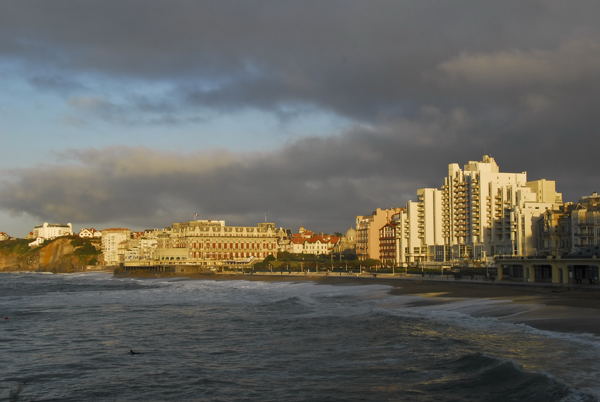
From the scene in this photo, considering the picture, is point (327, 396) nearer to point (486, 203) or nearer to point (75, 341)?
point (75, 341)

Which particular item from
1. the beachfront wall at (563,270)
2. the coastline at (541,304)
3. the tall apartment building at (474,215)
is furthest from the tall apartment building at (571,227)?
the coastline at (541,304)

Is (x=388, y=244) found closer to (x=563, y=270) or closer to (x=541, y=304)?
(x=563, y=270)

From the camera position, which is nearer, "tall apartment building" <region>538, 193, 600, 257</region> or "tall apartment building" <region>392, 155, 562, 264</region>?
"tall apartment building" <region>538, 193, 600, 257</region>

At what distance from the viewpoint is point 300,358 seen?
100ft

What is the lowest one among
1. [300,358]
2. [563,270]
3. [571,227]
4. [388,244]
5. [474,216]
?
[300,358]

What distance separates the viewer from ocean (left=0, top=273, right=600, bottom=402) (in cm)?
2317

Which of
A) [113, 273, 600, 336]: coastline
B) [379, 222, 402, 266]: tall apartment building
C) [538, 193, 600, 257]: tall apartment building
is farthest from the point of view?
[379, 222, 402, 266]: tall apartment building

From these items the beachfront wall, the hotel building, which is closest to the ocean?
the beachfront wall

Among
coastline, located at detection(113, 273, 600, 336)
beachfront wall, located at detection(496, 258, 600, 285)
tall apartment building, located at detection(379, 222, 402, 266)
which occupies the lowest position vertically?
coastline, located at detection(113, 273, 600, 336)

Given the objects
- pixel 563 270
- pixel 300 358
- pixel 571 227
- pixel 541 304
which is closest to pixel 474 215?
pixel 571 227

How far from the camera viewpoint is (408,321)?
44.8 m

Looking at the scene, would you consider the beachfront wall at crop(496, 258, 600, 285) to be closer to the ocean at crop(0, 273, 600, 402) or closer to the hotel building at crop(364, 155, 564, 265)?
the ocean at crop(0, 273, 600, 402)

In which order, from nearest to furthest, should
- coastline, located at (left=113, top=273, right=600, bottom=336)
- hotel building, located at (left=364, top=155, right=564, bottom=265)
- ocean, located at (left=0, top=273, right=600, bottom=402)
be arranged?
ocean, located at (left=0, top=273, right=600, bottom=402) → coastline, located at (left=113, top=273, right=600, bottom=336) → hotel building, located at (left=364, top=155, right=564, bottom=265)

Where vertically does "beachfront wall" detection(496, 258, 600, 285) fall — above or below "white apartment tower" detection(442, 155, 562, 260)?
below
